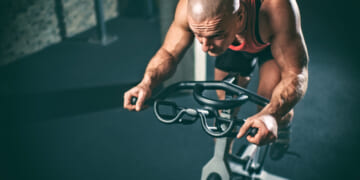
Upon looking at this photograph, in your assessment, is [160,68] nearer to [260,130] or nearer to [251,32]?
[251,32]

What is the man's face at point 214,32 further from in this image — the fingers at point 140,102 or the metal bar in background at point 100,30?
the metal bar in background at point 100,30

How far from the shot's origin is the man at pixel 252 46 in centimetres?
139

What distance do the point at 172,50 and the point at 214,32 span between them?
49 centimetres

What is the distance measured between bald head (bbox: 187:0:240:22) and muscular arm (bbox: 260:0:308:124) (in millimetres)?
307

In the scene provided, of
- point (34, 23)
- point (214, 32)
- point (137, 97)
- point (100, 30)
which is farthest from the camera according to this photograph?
point (100, 30)

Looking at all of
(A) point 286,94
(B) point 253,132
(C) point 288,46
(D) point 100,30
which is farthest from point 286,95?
(D) point 100,30

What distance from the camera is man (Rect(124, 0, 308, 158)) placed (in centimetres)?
139

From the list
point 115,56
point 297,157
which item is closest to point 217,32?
point 297,157

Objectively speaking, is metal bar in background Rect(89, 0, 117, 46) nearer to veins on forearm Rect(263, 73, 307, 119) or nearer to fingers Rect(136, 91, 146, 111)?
fingers Rect(136, 91, 146, 111)

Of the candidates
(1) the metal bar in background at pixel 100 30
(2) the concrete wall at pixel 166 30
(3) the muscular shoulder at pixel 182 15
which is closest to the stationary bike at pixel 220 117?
(3) the muscular shoulder at pixel 182 15

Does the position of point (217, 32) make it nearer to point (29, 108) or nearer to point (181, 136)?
point (181, 136)

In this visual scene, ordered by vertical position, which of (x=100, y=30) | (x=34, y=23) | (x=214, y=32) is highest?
(x=214, y=32)

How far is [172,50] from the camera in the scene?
1882mm

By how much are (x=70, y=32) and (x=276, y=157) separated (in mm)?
3791
